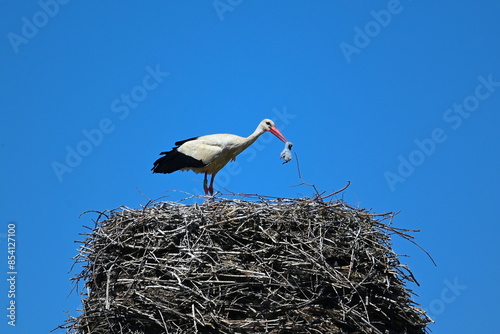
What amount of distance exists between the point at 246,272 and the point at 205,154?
4.97m

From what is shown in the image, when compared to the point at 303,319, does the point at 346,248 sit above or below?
above

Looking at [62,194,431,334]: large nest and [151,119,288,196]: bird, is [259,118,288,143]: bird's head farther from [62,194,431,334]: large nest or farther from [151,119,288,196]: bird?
[62,194,431,334]: large nest

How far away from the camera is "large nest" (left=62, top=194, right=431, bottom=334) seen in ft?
23.8

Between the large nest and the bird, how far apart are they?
3.92m

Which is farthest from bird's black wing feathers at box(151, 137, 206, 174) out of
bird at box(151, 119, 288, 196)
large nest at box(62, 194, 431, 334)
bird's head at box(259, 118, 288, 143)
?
large nest at box(62, 194, 431, 334)

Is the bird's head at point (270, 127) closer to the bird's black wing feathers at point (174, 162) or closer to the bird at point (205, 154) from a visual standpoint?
the bird at point (205, 154)

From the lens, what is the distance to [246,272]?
7.32 m

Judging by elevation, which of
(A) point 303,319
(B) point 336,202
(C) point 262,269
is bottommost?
(A) point 303,319

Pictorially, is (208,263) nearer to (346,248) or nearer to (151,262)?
(151,262)

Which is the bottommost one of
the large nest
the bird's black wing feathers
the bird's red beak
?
the large nest

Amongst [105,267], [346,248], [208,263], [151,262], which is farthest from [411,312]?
[105,267]

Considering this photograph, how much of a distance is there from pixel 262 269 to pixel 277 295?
0.30m

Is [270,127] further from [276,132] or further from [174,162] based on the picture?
[174,162]

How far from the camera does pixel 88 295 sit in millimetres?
8125
